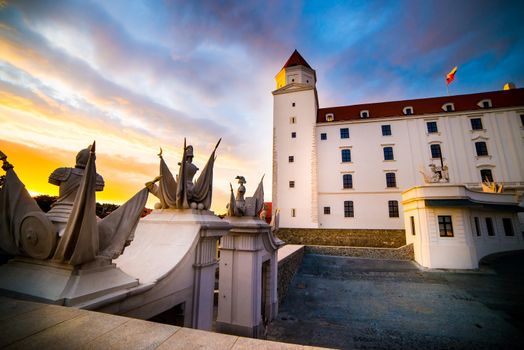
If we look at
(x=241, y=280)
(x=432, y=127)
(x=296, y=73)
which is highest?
(x=296, y=73)

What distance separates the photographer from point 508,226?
1830 centimetres

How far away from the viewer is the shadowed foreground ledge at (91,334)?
4.43 ft

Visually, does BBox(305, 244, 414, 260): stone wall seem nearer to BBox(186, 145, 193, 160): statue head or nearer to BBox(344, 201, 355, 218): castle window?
BBox(344, 201, 355, 218): castle window

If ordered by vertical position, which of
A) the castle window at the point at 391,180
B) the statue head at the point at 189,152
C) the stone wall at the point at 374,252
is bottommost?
the stone wall at the point at 374,252

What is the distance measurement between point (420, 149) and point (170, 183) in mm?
29805

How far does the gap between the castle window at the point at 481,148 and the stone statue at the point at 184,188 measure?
108 feet

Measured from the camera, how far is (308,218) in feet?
84.2

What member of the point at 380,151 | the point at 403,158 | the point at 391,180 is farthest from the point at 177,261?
the point at 403,158

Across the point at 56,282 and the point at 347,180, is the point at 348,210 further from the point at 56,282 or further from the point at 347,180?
the point at 56,282

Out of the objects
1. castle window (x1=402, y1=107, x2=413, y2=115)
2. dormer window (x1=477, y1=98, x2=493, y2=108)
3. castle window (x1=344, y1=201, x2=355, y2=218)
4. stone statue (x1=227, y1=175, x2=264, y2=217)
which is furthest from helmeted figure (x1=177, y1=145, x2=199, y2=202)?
dormer window (x1=477, y1=98, x2=493, y2=108)

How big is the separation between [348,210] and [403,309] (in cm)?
1745

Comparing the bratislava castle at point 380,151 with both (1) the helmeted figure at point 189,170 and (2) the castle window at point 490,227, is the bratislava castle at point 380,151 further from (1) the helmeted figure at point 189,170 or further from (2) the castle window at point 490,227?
(1) the helmeted figure at point 189,170

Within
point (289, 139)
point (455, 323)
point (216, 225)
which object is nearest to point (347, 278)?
point (455, 323)

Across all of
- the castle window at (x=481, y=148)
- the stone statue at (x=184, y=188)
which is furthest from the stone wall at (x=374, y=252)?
the castle window at (x=481, y=148)
